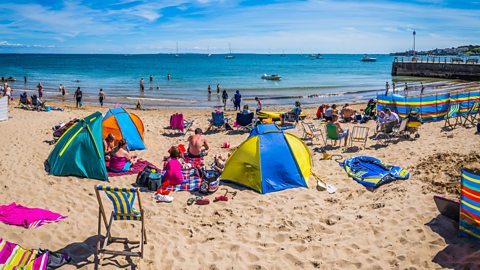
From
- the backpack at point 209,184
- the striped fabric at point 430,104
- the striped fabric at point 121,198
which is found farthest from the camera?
the striped fabric at point 430,104

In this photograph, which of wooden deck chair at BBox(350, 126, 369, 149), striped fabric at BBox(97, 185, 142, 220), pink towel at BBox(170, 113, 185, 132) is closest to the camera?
striped fabric at BBox(97, 185, 142, 220)

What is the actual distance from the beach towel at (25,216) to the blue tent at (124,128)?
4.22m

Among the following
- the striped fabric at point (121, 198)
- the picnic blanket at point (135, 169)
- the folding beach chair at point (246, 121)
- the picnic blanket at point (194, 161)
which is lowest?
the picnic blanket at point (135, 169)

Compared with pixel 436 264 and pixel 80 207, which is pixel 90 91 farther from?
pixel 436 264

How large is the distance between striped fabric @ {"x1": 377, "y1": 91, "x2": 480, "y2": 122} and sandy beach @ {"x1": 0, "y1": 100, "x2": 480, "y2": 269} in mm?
6150

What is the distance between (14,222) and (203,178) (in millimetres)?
3617

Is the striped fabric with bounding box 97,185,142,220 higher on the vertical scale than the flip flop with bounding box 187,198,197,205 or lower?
higher

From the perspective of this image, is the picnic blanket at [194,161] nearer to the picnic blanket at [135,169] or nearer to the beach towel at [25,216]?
the picnic blanket at [135,169]

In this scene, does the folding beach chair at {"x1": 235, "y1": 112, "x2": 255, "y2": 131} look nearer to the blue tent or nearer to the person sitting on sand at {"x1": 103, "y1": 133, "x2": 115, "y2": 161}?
the blue tent

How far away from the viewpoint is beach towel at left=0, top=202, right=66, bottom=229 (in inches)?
251

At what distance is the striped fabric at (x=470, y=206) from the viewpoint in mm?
5316

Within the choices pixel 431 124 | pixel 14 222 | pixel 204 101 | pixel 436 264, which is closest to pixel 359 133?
pixel 431 124

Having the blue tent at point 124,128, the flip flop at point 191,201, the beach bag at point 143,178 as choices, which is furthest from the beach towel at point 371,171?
the blue tent at point 124,128

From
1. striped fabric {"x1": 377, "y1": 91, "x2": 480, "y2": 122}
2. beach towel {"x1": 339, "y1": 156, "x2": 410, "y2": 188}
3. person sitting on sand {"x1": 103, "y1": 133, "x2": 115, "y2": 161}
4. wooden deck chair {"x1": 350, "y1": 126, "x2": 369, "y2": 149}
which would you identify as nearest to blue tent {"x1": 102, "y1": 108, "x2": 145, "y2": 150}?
person sitting on sand {"x1": 103, "y1": 133, "x2": 115, "y2": 161}
